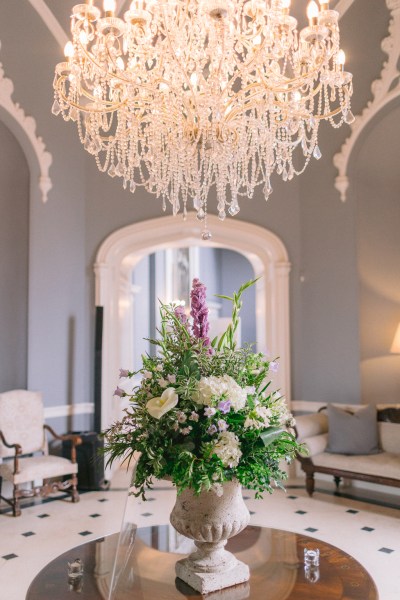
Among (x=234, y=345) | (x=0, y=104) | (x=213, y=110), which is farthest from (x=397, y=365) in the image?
(x=0, y=104)

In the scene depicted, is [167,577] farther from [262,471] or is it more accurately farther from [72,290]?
[72,290]

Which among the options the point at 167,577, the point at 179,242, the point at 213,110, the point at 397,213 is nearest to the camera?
the point at 167,577

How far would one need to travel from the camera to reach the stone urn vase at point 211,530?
194 centimetres

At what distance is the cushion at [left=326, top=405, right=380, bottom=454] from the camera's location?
18.4 ft

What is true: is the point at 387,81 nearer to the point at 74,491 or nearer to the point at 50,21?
the point at 50,21

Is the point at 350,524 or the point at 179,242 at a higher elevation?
the point at 179,242

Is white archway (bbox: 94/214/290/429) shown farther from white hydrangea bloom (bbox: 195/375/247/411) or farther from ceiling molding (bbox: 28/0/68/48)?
white hydrangea bloom (bbox: 195/375/247/411)

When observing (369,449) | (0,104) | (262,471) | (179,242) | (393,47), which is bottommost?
(369,449)

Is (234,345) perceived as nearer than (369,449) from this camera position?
Yes

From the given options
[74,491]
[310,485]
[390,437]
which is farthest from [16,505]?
[390,437]

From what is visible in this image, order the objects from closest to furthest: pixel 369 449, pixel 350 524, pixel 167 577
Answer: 1. pixel 167 577
2. pixel 350 524
3. pixel 369 449

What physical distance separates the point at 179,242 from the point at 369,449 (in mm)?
3351

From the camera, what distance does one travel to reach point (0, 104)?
5.83 metres

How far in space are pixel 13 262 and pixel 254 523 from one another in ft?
12.2
